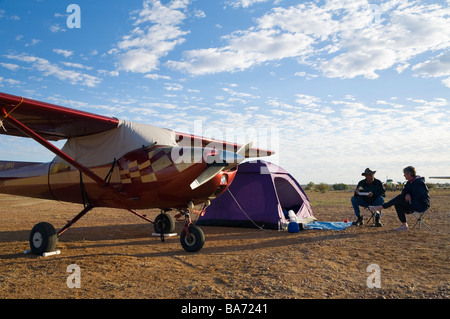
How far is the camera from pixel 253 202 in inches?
405

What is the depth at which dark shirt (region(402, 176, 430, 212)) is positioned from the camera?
875 centimetres

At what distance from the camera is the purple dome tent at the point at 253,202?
9961 mm

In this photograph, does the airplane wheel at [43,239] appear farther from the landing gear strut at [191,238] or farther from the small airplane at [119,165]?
the landing gear strut at [191,238]

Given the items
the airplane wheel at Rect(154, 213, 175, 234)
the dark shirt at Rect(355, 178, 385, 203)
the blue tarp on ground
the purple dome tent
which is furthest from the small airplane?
the dark shirt at Rect(355, 178, 385, 203)

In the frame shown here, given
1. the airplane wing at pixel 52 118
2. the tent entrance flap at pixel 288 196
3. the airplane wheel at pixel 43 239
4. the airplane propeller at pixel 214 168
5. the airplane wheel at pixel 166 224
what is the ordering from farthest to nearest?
the tent entrance flap at pixel 288 196
the airplane wheel at pixel 166 224
the airplane wheel at pixel 43 239
the airplane propeller at pixel 214 168
the airplane wing at pixel 52 118

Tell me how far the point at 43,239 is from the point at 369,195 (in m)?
8.92

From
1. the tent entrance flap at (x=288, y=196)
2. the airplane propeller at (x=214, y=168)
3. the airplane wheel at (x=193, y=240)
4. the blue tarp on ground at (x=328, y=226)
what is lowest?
the blue tarp on ground at (x=328, y=226)

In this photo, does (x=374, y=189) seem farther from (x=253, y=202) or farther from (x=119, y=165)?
(x=119, y=165)

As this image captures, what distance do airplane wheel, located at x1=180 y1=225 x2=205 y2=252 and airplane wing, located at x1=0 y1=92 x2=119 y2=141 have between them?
2870 mm

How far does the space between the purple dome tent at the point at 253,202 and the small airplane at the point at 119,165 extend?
10.7 feet
